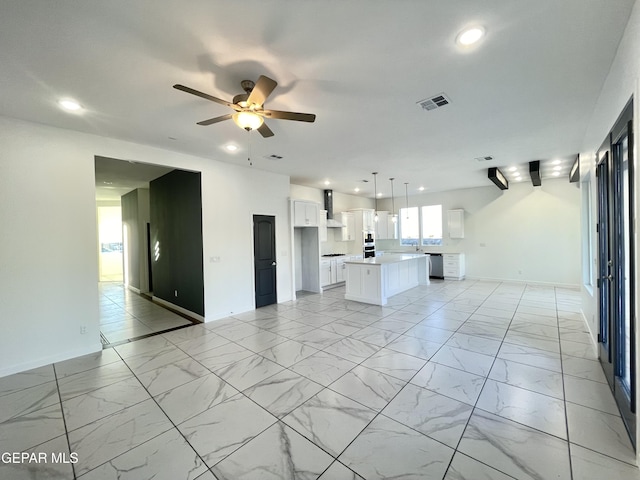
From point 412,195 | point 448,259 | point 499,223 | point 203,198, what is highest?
point 412,195

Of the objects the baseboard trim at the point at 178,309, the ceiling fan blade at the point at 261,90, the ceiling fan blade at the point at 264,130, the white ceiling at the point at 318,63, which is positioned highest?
the white ceiling at the point at 318,63

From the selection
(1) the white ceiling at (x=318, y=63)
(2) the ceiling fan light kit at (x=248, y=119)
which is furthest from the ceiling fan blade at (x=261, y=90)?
(1) the white ceiling at (x=318, y=63)

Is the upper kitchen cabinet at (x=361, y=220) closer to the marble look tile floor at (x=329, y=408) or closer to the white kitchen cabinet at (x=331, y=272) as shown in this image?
the white kitchen cabinet at (x=331, y=272)

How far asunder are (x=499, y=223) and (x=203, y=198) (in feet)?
27.9

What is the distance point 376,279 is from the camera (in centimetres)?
591

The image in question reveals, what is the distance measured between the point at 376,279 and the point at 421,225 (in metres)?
4.95

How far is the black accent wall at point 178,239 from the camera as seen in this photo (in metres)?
5.18

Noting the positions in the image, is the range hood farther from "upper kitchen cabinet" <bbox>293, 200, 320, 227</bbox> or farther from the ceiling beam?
the ceiling beam

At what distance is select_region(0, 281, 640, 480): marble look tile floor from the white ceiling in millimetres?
3052

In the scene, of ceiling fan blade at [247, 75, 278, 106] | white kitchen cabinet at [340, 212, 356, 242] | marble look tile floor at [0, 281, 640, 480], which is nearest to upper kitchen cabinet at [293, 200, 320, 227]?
white kitchen cabinet at [340, 212, 356, 242]

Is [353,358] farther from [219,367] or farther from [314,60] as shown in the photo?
[314,60]

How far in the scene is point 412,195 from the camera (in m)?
10.0

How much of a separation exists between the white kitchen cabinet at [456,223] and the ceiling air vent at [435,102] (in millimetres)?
6564

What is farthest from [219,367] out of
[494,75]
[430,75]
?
[494,75]
